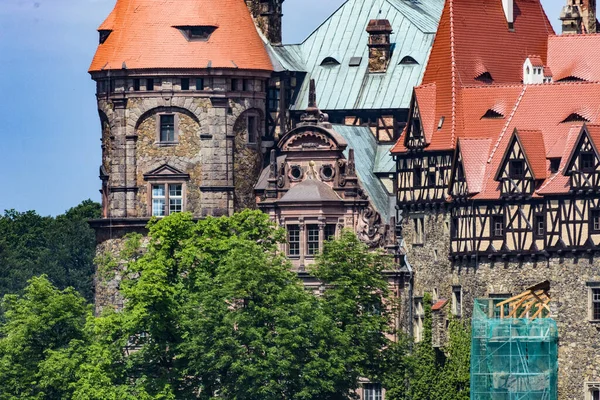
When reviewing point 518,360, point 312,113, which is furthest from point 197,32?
point 518,360

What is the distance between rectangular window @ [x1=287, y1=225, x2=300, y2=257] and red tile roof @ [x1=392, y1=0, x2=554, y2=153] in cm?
629

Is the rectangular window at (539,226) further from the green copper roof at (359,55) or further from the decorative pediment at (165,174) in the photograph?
the decorative pediment at (165,174)

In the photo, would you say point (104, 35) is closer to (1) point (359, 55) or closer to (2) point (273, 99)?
(2) point (273, 99)

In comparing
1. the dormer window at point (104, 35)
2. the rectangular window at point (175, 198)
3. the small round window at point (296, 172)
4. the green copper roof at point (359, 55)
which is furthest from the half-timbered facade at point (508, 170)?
the dormer window at point (104, 35)

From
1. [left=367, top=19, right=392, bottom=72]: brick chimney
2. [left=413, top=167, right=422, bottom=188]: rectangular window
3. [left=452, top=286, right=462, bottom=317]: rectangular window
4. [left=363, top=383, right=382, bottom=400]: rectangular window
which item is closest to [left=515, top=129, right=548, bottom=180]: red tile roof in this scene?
[left=452, top=286, right=462, bottom=317]: rectangular window

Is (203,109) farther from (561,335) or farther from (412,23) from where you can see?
(561,335)

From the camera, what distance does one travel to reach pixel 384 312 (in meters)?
138

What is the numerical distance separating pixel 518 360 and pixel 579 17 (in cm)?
2763

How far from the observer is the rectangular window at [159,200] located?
14825 centimetres

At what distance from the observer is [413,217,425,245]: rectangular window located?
14162 centimetres

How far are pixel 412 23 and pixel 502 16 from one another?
10.9 m

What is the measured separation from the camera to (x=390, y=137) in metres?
151

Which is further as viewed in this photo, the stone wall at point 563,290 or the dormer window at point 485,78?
the dormer window at point 485,78

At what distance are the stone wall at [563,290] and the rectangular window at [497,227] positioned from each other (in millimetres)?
1123
